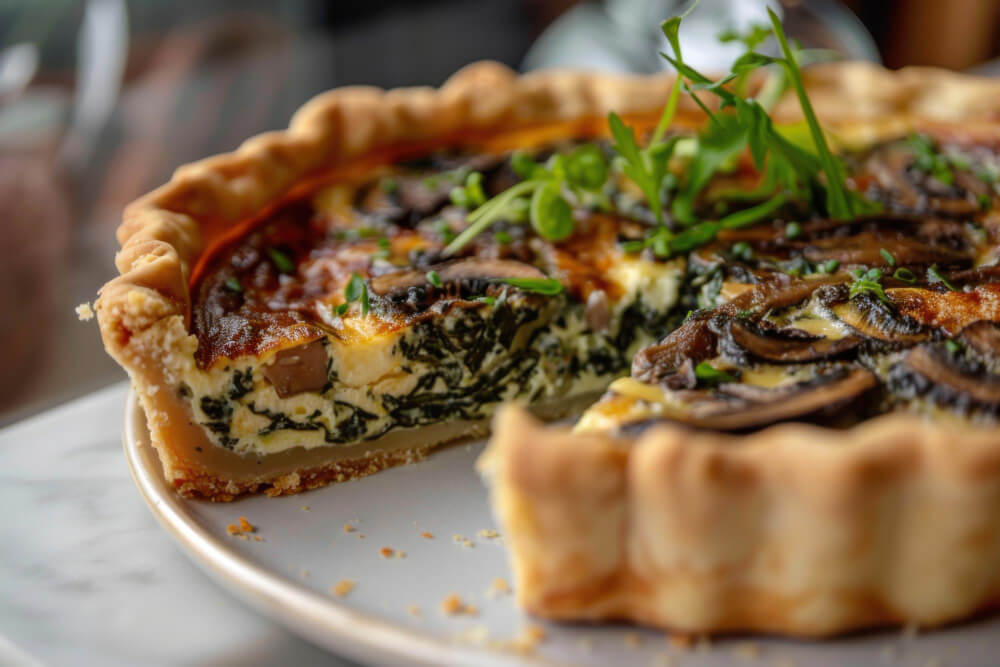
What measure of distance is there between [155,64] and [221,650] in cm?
595

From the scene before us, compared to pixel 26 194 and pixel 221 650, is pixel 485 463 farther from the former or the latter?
pixel 26 194

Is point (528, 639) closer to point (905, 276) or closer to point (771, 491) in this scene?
point (771, 491)

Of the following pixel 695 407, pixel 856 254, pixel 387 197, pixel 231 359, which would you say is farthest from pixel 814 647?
pixel 387 197

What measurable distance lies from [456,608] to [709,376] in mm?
852

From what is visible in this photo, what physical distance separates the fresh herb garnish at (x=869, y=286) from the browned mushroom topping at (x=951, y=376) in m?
0.36

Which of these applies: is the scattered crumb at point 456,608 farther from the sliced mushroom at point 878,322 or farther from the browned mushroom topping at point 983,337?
the browned mushroom topping at point 983,337

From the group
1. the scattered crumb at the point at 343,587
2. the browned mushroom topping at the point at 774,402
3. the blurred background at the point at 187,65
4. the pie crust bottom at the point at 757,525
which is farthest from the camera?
the blurred background at the point at 187,65

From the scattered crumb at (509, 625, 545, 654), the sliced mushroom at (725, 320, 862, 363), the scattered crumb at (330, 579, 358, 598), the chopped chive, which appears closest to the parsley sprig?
the sliced mushroom at (725, 320, 862, 363)

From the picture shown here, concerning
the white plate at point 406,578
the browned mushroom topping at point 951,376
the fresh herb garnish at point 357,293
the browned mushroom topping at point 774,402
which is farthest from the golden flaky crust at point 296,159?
the browned mushroom topping at point 951,376

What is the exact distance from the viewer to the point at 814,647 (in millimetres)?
2020

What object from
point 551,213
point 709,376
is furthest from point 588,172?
point 709,376

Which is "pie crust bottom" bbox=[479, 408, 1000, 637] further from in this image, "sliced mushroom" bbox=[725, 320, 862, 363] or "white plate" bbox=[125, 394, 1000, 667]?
"sliced mushroom" bbox=[725, 320, 862, 363]

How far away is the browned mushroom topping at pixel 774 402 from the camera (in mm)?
2215

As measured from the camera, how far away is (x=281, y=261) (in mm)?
3400
